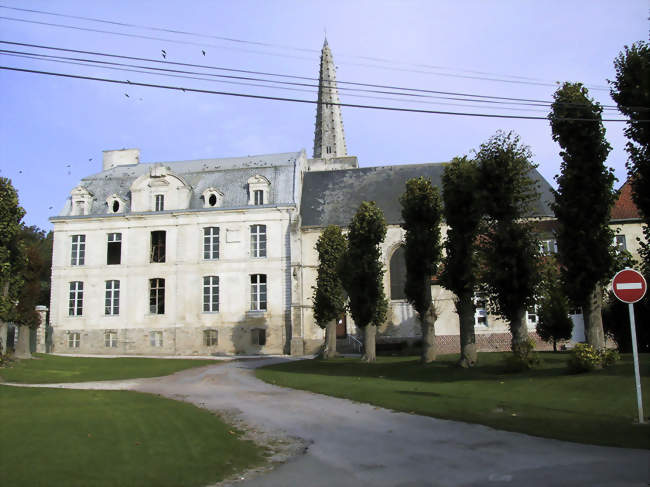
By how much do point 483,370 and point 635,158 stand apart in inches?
385

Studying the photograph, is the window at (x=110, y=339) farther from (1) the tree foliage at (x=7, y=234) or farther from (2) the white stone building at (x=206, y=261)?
(1) the tree foliage at (x=7, y=234)

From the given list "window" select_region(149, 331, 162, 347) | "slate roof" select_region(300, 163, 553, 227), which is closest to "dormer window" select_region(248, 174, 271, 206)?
"slate roof" select_region(300, 163, 553, 227)

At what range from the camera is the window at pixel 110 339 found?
46394mm

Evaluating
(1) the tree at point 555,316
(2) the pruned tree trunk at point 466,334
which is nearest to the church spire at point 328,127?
(1) the tree at point 555,316

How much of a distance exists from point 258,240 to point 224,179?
7013 millimetres

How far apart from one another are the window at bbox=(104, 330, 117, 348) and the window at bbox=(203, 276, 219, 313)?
7787 millimetres

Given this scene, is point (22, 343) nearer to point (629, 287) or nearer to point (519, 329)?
point (519, 329)

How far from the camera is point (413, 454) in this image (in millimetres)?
10258

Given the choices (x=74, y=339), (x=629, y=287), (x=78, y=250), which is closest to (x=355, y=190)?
(x=78, y=250)

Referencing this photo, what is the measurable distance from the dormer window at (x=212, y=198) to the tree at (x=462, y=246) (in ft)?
85.6

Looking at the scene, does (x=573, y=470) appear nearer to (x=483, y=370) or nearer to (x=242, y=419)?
(x=242, y=419)

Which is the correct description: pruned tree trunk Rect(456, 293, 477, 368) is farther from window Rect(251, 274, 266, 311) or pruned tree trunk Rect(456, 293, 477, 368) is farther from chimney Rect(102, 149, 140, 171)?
chimney Rect(102, 149, 140, 171)

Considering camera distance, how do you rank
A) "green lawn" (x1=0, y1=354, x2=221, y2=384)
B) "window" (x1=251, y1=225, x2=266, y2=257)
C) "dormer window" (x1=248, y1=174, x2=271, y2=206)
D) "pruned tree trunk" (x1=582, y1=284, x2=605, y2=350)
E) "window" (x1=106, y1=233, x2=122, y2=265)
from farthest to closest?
1. "window" (x1=106, y1=233, x2=122, y2=265)
2. "dormer window" (x1=248, y1=174, x2=271, y2=206)
3. "window" (x1=251, y1=225, x2=266, y2=257)
4. "green lawn" (x1=0, y1=354, x2=221, y2=384)
5. "pruned tree trunk" (x1=582, y1=284, x2=605, y2=350)

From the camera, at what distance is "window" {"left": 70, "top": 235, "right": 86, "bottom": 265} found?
159 ft
